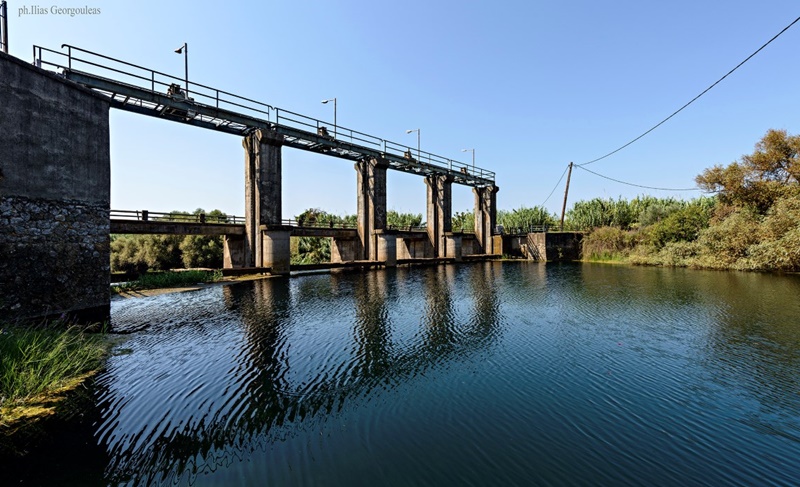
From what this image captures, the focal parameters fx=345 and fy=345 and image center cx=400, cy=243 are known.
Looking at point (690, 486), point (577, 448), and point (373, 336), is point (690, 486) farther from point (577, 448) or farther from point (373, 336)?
point (373, 336)

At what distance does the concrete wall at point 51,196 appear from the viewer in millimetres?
9289

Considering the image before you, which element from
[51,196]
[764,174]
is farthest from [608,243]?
[51,196]

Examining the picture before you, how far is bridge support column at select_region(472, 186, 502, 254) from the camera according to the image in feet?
143

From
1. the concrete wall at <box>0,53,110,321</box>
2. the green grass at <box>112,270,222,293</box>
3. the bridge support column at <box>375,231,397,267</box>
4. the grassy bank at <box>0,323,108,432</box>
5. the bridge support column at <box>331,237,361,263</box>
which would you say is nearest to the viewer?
the grassy bank at <box>0,323,108,432</box>

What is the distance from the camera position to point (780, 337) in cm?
849

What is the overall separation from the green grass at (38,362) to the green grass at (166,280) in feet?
34.2

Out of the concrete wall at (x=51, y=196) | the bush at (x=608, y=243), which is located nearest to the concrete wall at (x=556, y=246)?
the bush at (x=608, y=243)

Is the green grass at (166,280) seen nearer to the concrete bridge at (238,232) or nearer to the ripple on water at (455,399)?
the concrete bridge at (238,232)

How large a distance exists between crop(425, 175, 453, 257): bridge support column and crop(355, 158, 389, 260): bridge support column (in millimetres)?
8574

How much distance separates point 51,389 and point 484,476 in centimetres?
698

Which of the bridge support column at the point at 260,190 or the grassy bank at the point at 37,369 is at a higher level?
the bridge support column at the point at 260,190

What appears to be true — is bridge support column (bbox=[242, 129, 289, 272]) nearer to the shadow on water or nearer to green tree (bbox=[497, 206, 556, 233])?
the shadow on water

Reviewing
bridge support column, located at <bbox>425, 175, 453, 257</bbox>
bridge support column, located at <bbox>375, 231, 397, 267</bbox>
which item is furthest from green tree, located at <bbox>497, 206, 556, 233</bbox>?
bridge support column, located at <bbox>375, 231, 397, 267</bbox>

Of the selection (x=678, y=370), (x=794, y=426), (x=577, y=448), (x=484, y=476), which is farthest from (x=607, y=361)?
(x=484, y=476)
